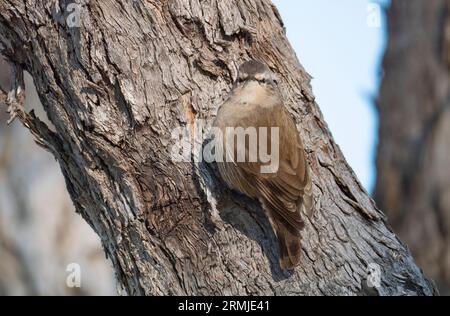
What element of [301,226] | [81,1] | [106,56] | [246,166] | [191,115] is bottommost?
[301,226]

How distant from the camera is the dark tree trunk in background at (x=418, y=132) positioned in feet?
23.4

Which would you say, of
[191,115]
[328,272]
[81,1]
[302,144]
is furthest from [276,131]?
[81,1]

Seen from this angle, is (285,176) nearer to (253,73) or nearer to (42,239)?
(253,73)

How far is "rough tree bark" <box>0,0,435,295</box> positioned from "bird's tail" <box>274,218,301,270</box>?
0.30 ft

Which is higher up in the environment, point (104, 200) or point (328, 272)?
point (104, 200)

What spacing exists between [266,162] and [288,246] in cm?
64

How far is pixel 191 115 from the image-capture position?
14.0 feet

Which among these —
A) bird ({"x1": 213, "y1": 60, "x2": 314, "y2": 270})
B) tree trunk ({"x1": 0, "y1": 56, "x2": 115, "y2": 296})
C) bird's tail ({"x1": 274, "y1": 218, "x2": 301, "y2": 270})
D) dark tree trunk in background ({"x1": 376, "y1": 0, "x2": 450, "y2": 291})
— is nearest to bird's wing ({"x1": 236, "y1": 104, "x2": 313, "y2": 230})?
bird ({"x1": 213, "y1": 60, "x2": 314, "y2": 270})

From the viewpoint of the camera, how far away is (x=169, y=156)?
13.6 ft

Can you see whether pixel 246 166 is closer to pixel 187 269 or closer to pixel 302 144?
pixel 302 144

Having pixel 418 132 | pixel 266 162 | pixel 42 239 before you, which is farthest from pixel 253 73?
pixel 42 239

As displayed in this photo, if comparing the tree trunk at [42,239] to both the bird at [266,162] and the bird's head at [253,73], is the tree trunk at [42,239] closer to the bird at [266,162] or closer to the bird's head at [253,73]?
the bird at [266,162]

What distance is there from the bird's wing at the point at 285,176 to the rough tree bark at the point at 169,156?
0.28ft

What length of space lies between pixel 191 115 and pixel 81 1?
2.80ft
